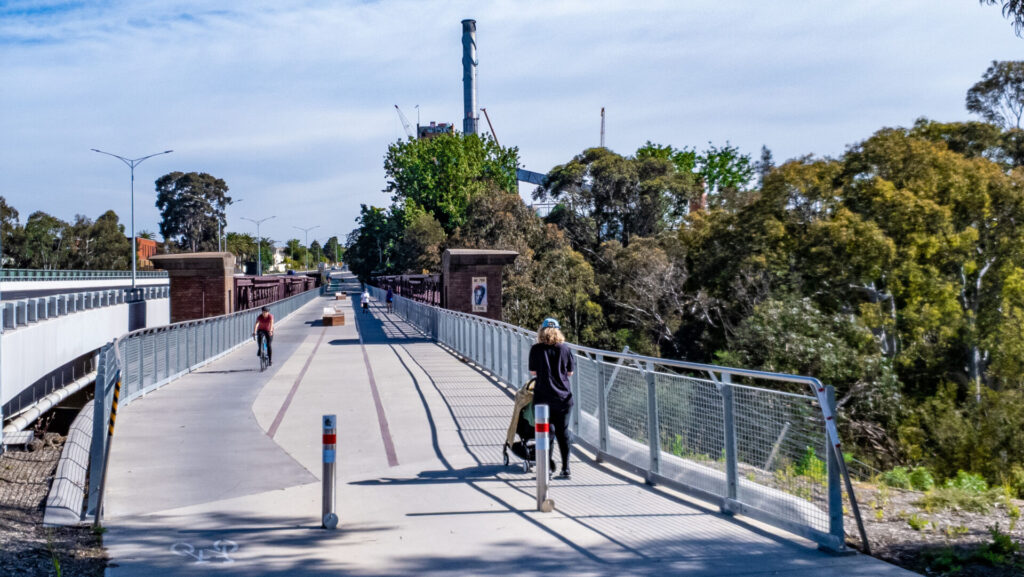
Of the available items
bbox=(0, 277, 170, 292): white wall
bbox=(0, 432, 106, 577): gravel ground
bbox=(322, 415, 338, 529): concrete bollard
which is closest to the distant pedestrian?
bbox=(322, 415, 338, 529): concrete bollard

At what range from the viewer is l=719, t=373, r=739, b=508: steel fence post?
7211 millimetres

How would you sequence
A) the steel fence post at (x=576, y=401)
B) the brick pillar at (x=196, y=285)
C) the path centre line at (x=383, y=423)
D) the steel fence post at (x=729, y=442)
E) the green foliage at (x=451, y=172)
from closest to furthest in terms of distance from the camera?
1. the steel fence post at (x=729, y=442)
2. the path centre line at (x=383, y=423)
3. the steel fence post at (x=576, y=401)
4. the brick pillar at (x=196, y=285)
5. the green foliage at (x=451, y=172)

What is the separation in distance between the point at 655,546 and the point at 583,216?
188ft

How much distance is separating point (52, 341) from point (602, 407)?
1821cm

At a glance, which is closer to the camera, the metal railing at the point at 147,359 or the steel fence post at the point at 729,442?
the steel fence post at the point at 729,442

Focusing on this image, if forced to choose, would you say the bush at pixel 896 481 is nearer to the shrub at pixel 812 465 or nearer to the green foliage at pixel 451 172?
the shrub at pixel 812 465

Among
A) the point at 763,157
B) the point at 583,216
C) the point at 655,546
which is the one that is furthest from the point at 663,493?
the point at 763,157

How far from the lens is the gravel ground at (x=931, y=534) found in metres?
5.85

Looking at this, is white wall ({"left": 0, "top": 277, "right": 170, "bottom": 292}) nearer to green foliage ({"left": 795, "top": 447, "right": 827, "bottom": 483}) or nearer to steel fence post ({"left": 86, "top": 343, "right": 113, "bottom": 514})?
steel fence post ({"left": 86, "top": 343, "right": 113, "bottom": 514})

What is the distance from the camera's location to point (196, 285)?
3067 centimetres

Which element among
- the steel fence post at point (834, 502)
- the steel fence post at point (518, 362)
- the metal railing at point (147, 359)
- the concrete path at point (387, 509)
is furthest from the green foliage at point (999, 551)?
the steel fence post at point (518, 362)

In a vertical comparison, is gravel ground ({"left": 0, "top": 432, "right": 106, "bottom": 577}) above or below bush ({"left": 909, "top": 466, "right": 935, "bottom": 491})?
above

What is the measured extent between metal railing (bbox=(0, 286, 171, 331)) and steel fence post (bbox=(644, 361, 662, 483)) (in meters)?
11.0

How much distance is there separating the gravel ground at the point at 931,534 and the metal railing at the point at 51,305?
13202 millimetres
